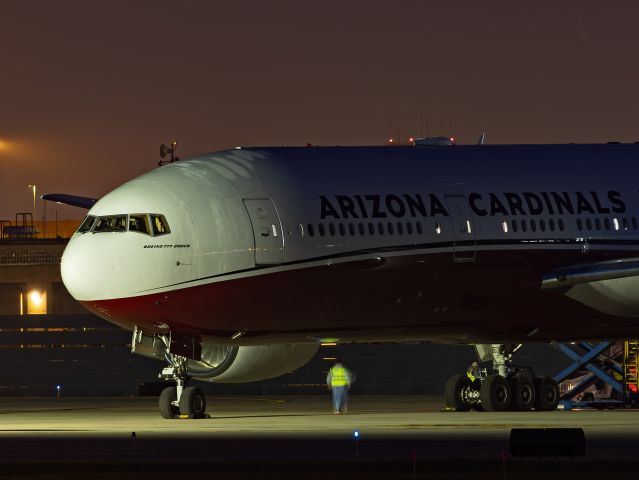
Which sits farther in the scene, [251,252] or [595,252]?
[595,252]

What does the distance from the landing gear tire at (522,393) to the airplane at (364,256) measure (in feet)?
0.15

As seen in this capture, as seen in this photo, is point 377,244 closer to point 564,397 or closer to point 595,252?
point 595,252

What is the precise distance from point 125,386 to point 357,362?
24.3 feet

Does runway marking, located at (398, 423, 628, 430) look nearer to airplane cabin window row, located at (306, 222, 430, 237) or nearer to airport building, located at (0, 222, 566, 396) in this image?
airplane cabin window row, located at (306, 222, 430, 237)

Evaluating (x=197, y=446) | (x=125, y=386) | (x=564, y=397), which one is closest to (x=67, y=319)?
(x=125, y=386)

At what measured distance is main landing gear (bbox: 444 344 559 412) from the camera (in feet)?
142

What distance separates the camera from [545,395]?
4381cm

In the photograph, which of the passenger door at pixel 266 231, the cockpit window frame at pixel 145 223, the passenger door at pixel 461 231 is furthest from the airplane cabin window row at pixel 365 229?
the cockpit window frame at pixel 145 223

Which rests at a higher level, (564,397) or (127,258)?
(127,258)

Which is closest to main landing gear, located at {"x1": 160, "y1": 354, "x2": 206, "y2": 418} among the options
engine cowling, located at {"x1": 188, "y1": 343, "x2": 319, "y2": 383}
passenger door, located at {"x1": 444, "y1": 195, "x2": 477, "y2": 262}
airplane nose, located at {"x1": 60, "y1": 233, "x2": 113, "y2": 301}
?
engine cowling, located at {"x1": 188, "y1": 343, "x2": 319, "y2": 383}

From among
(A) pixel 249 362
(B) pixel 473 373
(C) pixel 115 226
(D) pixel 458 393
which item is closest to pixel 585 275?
(B) pixel 473 373

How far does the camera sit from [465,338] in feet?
140

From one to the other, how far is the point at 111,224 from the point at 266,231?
3250 millimetres

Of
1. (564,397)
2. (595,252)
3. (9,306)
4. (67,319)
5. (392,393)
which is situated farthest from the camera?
(9,306)
